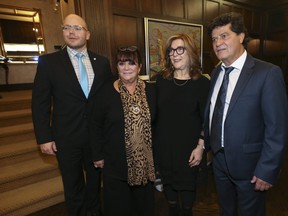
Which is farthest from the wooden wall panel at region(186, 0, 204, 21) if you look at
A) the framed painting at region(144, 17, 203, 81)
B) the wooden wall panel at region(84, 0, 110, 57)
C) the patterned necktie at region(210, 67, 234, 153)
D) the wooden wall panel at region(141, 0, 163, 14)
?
the patterned necktie at region(210, 67, 234, 153)

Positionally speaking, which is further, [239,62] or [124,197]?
[124,197]

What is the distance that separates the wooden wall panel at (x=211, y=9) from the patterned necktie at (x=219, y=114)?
4.34m

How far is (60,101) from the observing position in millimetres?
1686

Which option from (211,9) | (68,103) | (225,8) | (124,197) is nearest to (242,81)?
(124,197)

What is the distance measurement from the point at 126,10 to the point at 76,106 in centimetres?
266

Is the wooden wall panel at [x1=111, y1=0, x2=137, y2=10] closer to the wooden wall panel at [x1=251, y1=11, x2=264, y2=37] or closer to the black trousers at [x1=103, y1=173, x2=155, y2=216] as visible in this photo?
the black trousers at [x1=103, y1=173, x2=155, y2=216]

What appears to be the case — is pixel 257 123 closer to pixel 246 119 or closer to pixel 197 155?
pixel 246 119

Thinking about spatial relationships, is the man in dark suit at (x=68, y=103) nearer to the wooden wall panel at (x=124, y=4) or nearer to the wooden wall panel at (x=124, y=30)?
the wooden wall panel at (x=124, y=30)

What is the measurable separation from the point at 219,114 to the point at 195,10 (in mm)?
4229

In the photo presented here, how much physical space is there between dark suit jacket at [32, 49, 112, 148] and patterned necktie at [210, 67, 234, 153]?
95 cm

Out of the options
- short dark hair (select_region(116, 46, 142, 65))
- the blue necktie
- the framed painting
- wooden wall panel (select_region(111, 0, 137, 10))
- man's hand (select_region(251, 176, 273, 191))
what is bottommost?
man's hand (select_region(251, 176, 273, 191))

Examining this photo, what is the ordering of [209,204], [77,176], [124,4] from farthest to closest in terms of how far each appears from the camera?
1. [124,4]
2. [209,204]
3. [77,176]

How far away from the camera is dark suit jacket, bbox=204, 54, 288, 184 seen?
1.13 meters

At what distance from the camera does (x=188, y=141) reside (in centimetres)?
149
